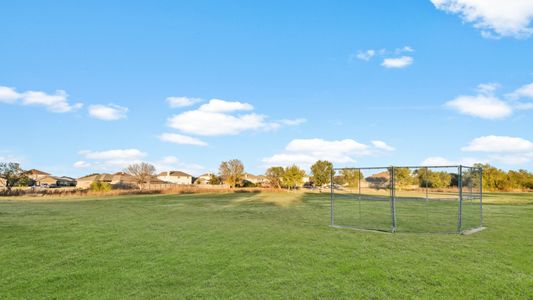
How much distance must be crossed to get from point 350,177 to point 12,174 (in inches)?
2292

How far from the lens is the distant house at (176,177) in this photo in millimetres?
117688

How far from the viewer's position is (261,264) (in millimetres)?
5754

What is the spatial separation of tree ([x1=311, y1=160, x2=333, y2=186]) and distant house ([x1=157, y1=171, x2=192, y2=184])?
186 ft

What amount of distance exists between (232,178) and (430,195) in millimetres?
61789

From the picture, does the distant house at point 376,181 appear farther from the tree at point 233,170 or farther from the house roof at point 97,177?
the house roof at point 97,177

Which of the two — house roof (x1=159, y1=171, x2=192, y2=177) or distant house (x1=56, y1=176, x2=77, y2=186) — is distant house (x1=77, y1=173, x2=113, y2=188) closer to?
distant house (x1=56, y1=176, x2=77, y2=186)

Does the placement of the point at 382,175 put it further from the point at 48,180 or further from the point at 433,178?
the point at 48,180

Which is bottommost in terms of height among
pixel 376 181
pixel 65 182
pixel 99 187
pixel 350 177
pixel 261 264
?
pixel 65 182

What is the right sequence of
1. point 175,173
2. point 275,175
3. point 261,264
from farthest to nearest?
point 175,173, point 275,175, point 261,264

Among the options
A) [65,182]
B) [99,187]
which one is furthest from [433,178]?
[65,182]

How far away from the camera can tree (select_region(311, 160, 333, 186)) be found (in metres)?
70.7

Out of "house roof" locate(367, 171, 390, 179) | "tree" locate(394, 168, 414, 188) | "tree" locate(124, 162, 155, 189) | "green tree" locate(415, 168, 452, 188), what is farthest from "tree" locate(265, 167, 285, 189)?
"green tree" locate(415, 168, 452, 188)

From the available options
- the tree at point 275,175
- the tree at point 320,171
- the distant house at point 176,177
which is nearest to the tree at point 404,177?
the tree at point 275,175

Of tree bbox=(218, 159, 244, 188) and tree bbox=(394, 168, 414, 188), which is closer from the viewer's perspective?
tree bbox=(394, 168, 414, 188)
